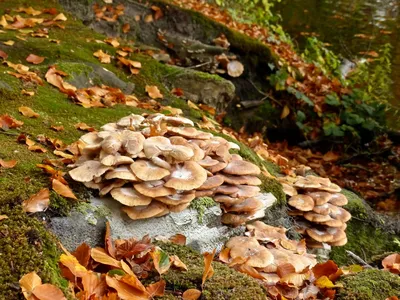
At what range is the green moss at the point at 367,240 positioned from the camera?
5387mm

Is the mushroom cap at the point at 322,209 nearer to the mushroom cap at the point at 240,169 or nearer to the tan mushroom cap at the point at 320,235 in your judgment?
the tan mushroom cap at the point at 320,235

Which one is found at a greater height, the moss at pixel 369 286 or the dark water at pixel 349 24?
the moss at pixel 369 286

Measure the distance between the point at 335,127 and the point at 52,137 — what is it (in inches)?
262

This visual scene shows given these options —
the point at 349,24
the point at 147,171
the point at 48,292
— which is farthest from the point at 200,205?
the point at 349,24

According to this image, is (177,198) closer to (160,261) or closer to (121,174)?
(121,174)

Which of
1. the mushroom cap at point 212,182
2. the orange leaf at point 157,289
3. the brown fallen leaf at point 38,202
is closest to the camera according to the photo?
the orange leaf at point 157,289

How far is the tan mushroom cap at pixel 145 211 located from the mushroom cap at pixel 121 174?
0.22 meters

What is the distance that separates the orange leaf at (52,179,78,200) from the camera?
3193mm

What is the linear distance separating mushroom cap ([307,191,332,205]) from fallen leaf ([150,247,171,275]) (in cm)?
197

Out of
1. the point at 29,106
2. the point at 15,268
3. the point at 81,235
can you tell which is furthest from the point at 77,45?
the point at 15,268

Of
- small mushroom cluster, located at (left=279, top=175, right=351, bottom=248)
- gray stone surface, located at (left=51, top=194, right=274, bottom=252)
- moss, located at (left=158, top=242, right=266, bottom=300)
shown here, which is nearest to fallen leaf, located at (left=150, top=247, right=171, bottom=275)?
moss, located at (left=158, top=242, right=266, bottom=300)

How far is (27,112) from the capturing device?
447cm

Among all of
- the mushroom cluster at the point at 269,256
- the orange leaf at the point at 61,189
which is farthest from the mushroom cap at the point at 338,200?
the orange leaf at the point at 61,189

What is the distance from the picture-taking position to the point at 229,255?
11.6ft
